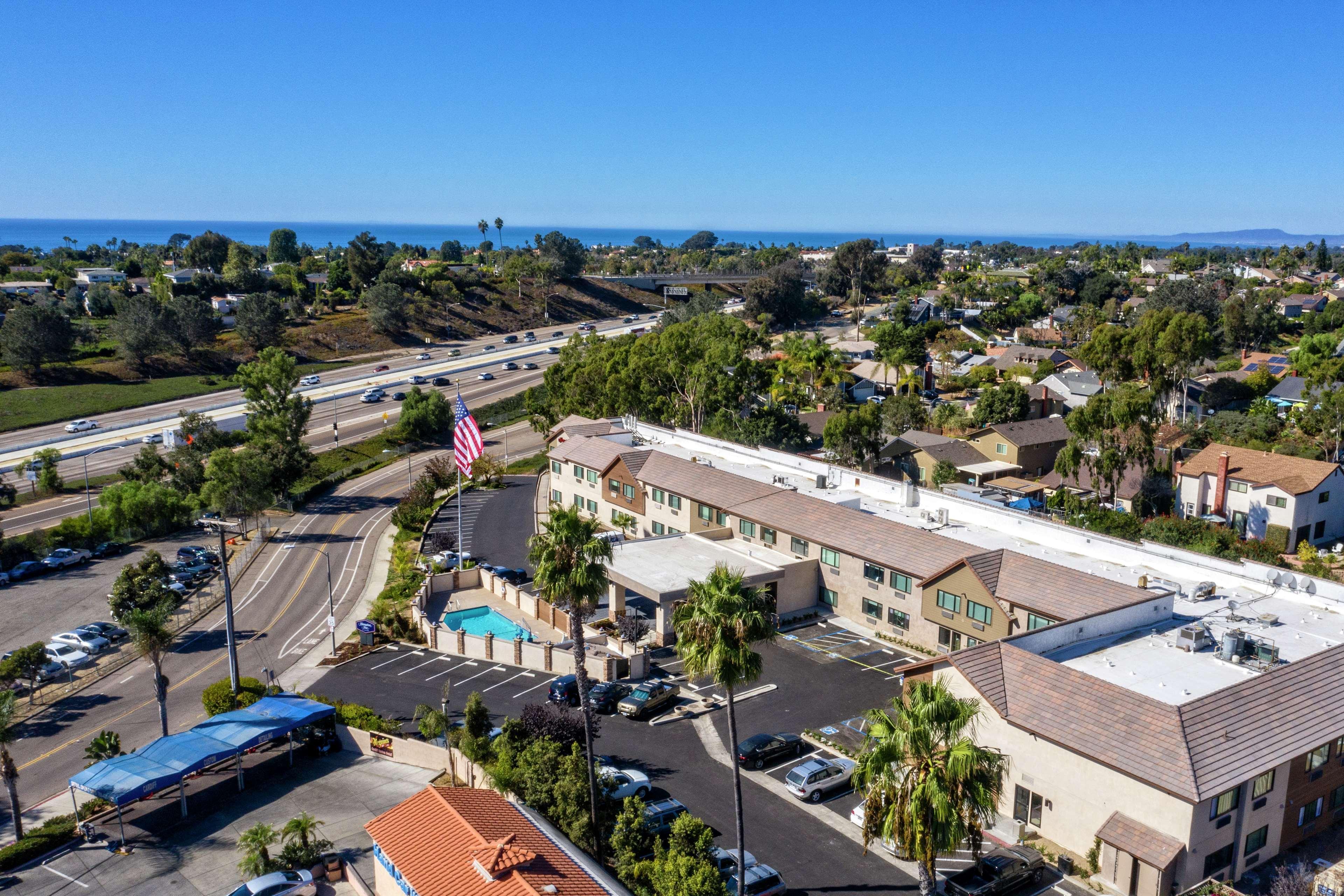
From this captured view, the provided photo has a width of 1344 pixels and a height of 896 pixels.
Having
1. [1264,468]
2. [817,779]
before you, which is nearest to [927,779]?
[817,779]

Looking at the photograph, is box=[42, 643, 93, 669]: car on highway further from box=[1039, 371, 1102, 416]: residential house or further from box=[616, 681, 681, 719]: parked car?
box=[1039, 371, 1102, 416]: residential house

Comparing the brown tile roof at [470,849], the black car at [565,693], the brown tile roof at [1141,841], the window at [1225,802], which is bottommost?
the black car at [565,693]

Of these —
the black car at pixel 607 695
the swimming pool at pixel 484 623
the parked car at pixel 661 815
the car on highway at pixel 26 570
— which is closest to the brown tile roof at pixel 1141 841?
the parked car at pixel 661 815

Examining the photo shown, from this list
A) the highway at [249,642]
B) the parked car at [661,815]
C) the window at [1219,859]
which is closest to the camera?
the window at [1219,859]

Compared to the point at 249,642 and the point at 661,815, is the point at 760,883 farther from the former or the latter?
the point at 249,642

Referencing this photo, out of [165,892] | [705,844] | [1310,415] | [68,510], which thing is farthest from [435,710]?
[1310,415]

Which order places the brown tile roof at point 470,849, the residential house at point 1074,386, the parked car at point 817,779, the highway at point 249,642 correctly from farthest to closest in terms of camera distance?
the residential house at point 1074,386
the highway at point 249,642
the parked car at point 817,779
the brown tile roof at point 470,849

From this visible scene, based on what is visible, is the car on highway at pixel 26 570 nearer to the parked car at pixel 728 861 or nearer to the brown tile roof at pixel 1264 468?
the parked car at pixel 728 861
